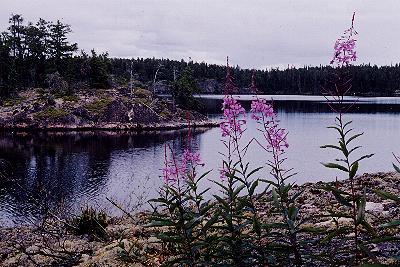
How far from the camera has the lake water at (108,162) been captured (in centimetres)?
2770

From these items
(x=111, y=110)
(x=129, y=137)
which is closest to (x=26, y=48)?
(x=111, y=110)

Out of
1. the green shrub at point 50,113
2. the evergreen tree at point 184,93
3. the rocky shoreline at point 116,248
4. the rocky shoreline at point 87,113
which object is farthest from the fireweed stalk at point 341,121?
the evergreen tree at point 184,93

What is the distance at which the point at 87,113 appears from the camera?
83.6 meters

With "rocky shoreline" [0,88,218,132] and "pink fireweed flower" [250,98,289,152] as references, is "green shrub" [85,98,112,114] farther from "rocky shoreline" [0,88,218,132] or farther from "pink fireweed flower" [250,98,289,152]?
"pink fireweed flower" [250,98,289,152]

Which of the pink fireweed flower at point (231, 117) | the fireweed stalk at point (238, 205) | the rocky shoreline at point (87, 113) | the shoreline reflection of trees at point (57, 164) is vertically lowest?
the shoreline reflection of trees at point (57, 164)

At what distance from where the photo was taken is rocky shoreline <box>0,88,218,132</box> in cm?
8019

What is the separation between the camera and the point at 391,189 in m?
14.1

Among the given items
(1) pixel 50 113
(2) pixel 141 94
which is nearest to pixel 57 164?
(1) pixel 50 113

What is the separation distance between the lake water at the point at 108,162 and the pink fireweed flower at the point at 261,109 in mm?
12524

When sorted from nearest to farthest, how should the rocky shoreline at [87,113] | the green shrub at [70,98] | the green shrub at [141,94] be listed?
the rocky shoreline at [87,113]
the green shrub at [70,98]
the green shrub at [141,94]

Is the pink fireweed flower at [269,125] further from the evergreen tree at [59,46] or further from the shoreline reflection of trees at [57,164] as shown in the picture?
the evergreen tree at [59,46]

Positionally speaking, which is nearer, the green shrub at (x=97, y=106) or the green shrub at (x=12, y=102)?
the green shrub at (x=97, y=106)

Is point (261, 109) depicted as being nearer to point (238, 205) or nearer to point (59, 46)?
point (238, 205)

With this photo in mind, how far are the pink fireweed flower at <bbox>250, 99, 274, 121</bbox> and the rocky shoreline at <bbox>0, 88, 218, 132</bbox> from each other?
77017mm
